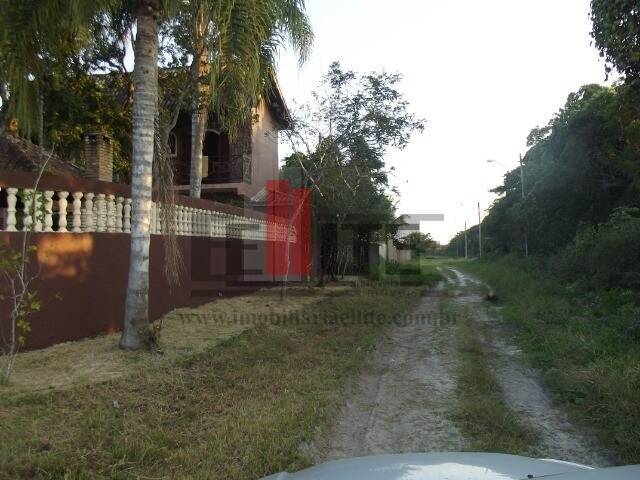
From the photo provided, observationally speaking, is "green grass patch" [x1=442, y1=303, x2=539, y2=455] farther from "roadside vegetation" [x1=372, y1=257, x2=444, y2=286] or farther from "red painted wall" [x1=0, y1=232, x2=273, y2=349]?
"roadside vegetation" [x1=372, y1=257, x2=444, y2=286]

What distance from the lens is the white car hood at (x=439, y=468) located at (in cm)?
246

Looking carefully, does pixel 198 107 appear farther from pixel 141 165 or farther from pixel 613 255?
pixel 613 255

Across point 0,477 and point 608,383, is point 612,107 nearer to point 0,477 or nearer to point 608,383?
point 608,383

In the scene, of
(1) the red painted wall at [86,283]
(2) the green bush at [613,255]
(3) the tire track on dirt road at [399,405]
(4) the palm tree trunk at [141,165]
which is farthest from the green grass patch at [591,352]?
(1) the red painted wall at [86,283]

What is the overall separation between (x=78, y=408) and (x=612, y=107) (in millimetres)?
14972

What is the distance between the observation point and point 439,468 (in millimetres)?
2615

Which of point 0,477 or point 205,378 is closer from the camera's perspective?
point 0,477

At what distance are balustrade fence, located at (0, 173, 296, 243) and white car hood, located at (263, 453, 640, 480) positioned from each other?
15.3 ft

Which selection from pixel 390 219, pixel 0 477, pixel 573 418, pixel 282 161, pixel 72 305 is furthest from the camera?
pixel 282 161

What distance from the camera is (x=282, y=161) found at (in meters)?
24.7

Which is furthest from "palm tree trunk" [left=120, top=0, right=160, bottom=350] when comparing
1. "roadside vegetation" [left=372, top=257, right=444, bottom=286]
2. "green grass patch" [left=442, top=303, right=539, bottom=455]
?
"roadside vegetation" [left=372, top=257, right=444, bottom=286]

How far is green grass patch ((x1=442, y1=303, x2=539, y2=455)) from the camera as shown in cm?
451

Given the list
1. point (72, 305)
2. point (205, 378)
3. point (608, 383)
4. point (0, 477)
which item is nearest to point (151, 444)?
point (0, 477)

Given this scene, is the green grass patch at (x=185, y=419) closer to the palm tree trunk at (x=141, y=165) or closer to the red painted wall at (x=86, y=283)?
the palm tree trunk at (x=141, y=165)
